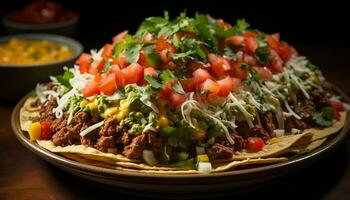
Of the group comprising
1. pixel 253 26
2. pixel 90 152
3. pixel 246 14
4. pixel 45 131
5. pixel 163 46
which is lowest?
pixel 253 26

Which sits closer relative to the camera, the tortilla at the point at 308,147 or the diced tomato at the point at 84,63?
the tortilla at the point at 308,147

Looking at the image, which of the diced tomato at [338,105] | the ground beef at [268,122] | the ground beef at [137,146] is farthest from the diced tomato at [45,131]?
the diced tomato at [338,105]

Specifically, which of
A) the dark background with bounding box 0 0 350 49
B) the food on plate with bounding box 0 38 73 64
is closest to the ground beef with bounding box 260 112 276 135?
the food on plate with bounding box 0 38 73 64

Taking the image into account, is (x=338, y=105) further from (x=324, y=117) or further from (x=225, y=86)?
(x=225, y=86)

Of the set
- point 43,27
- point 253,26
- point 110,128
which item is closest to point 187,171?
point 110,128

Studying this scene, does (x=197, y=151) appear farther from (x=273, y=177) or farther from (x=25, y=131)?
(x=25, y=131)

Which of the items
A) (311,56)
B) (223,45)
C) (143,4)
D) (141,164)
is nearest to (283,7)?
(311,56)

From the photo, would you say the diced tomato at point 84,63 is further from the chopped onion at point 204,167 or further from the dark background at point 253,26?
the chopped onion at point 204,167
